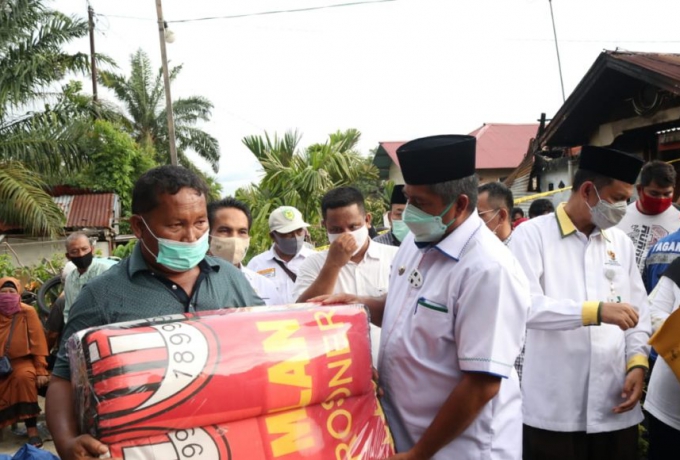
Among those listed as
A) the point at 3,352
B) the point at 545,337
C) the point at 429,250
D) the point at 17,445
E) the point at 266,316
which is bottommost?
the point at 17,445

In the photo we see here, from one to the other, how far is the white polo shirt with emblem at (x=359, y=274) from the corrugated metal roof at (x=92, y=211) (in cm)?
2010

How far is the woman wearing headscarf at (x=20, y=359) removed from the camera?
6559mm

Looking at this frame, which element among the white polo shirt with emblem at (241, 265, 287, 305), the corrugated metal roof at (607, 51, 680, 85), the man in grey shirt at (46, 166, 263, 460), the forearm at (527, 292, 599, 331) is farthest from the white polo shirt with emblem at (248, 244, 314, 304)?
A: the corrugated metal roof at (607, 51, 680, 85)

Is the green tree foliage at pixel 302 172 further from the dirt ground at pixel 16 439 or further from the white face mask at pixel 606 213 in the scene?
the white face mask at pixel 606 213

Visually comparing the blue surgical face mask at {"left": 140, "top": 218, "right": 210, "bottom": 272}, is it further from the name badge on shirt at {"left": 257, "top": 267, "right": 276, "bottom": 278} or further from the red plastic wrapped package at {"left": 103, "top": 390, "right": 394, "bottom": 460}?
the name badge on shirt at {"left": 257, "top": 267, "right": 276, "bottom": 278}

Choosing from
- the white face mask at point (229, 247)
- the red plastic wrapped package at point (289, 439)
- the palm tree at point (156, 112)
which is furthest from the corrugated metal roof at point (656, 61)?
the palm tree at point (156, 112)

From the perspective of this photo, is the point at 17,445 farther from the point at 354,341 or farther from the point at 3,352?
the point at 354,341

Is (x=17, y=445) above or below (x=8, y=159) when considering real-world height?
below

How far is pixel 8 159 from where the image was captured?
48.9 feet

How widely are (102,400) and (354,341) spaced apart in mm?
794

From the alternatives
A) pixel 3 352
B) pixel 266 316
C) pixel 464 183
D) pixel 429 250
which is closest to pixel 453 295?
pixel 429 250

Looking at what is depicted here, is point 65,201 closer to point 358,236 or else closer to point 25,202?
point 25,202

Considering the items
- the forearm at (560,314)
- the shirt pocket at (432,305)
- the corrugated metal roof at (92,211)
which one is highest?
the shirt pocket at (432,305)

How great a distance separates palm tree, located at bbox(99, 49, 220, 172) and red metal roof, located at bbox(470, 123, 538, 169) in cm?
1566
